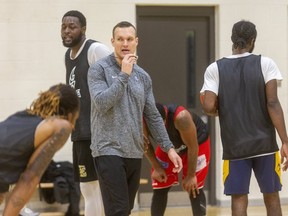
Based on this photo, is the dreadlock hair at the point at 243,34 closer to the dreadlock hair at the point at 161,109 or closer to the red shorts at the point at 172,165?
the dreadlock hair at the point at 161,109

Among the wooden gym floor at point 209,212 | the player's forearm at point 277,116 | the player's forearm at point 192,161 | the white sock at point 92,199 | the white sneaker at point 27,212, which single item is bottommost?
the wooden gym floor at point 209,212

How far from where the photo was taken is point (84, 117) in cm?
541

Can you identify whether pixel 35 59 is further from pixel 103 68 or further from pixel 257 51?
pixel 103 68

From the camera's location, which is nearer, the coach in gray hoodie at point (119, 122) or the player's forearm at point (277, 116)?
the coach in gray hoodie at point (119, 122)

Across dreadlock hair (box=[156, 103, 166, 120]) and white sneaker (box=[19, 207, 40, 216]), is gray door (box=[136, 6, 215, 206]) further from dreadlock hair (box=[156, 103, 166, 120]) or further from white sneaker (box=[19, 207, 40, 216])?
dreadlock hair (box=[156, 103, 166, 120])

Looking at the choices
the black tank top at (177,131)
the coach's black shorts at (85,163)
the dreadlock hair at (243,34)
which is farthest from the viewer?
the black tank top at (177,131)

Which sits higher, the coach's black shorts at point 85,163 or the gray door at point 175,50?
the gray door at point 175,50

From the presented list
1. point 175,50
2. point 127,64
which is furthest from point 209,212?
point 127,64

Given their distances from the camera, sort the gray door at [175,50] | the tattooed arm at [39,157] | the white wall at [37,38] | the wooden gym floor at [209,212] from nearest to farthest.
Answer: the tattooed arm at [39,157] < the wooden gym floor at [209,212] < the white wall at [37,38] < the gray door at [175,50]

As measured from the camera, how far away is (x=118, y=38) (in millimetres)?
4820

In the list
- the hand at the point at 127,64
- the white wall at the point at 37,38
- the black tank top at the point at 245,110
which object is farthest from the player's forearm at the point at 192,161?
the white wall at the point at 37,38

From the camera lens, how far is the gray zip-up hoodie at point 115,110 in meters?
4.58

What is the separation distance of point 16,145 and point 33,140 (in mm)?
103

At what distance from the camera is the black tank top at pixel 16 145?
4000 mm
